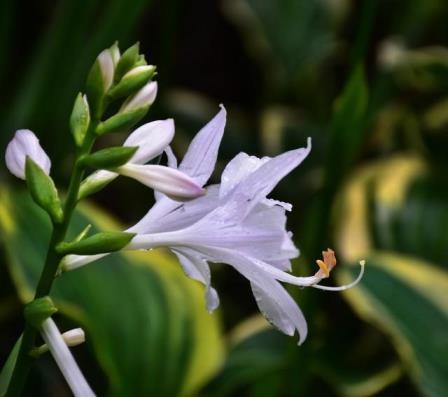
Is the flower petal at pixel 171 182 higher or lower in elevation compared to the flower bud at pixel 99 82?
lower

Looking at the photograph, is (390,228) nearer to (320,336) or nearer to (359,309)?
(320,336)

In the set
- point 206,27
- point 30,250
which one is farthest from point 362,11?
point 206,27

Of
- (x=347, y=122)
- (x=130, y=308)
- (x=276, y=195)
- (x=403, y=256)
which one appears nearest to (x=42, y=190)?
(x=347, y=122)

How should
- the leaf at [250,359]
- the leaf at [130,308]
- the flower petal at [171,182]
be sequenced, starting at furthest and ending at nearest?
the leaf at [250,359], the leaf at [130,308], the flower petal at [171,182]

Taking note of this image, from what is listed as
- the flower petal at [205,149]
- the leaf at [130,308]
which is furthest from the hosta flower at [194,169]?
the leaf at [130,308]

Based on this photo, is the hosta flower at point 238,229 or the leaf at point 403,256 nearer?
the hosta flower at point 238,229

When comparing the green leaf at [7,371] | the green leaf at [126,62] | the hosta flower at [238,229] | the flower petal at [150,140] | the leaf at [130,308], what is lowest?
the leaf at [130,308]

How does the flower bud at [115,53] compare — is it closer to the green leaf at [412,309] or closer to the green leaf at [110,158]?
the green leaf at [110,158]
